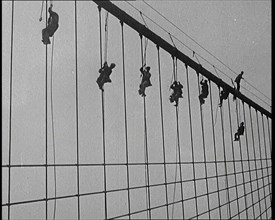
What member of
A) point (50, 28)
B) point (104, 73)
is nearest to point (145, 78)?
point (104, 73)

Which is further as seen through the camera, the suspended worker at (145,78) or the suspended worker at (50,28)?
the suspended worker at (145,78)

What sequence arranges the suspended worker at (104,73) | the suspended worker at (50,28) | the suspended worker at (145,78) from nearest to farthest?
the suspended worker at (50,28), the suspended worker at (104,73), the suspended worker at (145,78)

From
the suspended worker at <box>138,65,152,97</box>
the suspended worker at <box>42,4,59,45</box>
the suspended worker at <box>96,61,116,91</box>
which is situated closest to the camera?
the suspended worker at <box>42,4,59,45</box>

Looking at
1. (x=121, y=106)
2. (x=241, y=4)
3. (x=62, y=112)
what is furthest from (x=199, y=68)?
(x=121, y=106)

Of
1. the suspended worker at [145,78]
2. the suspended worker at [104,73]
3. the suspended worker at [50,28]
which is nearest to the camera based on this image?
the suspended worker at [50,28]

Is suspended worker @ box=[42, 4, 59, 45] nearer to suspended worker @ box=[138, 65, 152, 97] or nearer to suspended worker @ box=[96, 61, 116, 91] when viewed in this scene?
suspended worker @ box=[96, 61, 116, 91]

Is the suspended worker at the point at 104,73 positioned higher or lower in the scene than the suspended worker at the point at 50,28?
lower

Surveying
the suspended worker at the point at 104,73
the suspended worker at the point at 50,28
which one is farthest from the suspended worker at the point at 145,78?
the suspended worker at the point at 50,28

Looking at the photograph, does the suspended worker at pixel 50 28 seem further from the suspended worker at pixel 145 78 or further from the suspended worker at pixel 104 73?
the suspended worker at pixel 145 78

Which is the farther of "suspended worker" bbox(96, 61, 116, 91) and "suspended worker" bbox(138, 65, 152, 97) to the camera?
"suspended worker" bbox(138, 65, 152, 97)

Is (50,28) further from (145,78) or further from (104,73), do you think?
(145,78)

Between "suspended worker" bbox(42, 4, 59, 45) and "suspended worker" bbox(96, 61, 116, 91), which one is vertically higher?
"suspended worker" bbox(42, 4, 59, 45)

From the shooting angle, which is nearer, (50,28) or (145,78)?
(50,28)

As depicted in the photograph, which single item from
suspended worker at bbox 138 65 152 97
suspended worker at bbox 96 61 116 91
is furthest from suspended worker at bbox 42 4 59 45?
suspended worker at bbox 138 65 152 97
